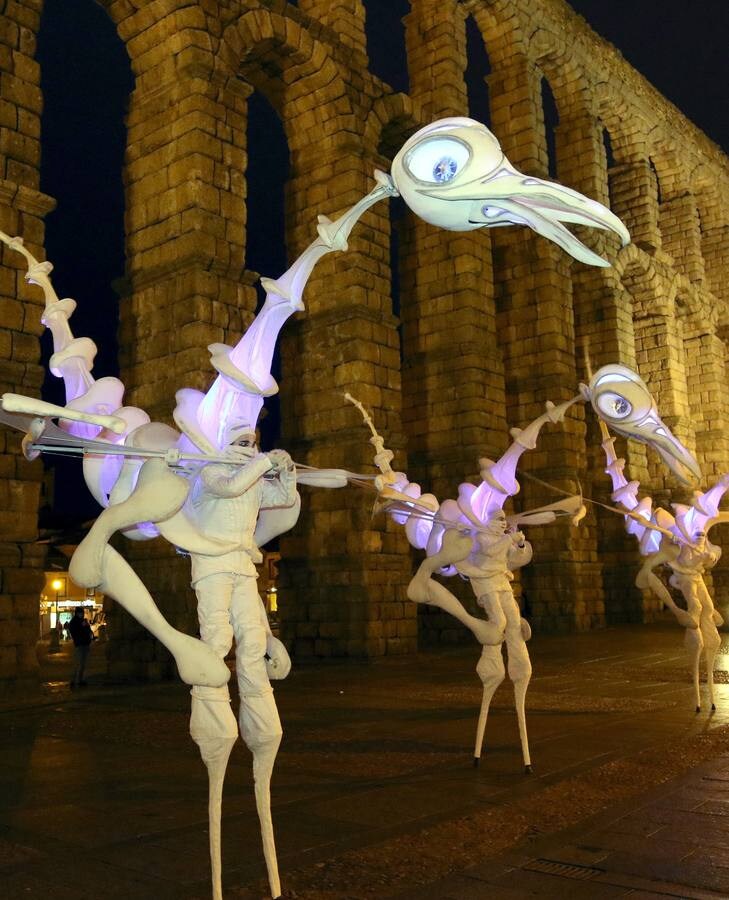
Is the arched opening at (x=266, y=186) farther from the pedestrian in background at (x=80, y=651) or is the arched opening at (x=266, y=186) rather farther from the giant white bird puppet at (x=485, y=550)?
the giant white bird puppet at (x=485, y=550)

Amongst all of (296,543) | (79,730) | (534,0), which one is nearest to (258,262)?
(534,0)

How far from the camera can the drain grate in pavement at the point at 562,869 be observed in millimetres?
3457

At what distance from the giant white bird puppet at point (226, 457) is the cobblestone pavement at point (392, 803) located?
2.34 feet

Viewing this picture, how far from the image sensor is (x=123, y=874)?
354 cm

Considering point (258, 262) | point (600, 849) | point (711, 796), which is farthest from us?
point (258, 262)

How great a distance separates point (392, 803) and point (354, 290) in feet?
34.6

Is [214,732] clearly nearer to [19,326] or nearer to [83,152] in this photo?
[19,326]

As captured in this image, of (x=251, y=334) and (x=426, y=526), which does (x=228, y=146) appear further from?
(x=251, y=334)

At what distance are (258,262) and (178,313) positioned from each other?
39.8 metres

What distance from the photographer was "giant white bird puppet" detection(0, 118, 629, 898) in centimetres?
290

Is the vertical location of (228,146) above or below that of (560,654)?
above

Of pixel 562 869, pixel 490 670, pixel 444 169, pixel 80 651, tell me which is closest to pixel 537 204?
pixel 444 169

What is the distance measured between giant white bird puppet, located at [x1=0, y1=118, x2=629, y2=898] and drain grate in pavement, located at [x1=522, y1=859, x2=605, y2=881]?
3.73 ft

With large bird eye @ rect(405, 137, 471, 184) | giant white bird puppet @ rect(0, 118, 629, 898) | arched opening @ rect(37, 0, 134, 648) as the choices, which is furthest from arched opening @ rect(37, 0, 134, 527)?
large bird eye @ rect(405, 137, 471, 184)
